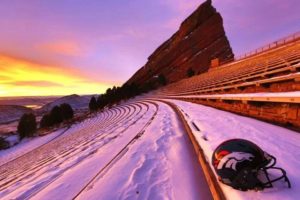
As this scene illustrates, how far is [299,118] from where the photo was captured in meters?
5.99

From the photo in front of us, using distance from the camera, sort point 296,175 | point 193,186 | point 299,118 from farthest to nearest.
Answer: point 299,118 < point 193,186 < point 296,175

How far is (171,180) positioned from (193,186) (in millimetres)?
357

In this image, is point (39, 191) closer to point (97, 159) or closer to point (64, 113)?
point (97, 159)

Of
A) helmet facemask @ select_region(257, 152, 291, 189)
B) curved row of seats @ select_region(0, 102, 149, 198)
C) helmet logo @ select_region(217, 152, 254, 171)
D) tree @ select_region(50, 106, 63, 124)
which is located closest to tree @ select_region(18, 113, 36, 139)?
tree @ select_region(50, 106, 63, 124)

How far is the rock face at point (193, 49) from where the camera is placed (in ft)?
316

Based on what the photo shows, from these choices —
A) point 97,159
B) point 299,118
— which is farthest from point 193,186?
point 299,118

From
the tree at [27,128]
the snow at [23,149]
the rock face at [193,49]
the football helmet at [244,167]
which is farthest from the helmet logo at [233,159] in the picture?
the rock face at [193,49]

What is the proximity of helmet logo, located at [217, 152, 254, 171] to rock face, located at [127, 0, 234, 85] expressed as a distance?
291 feet

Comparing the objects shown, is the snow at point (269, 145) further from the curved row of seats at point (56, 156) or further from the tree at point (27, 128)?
the tree at point (27, 128)

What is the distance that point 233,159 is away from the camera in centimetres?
287

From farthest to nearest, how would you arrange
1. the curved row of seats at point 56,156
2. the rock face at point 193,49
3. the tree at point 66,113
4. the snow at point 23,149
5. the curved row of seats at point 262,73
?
the rock face at point 193,49 → the tree at point 66,113 → the snow at point 23,149 → the curved row of seats at point 262,73 → the curved row of seats at point 56,156

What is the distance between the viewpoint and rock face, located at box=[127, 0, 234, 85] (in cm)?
9644

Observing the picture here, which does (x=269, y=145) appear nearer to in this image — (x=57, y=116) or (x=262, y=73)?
(x=262, y=73)

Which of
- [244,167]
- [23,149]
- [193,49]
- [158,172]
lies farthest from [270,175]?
[193,49]
